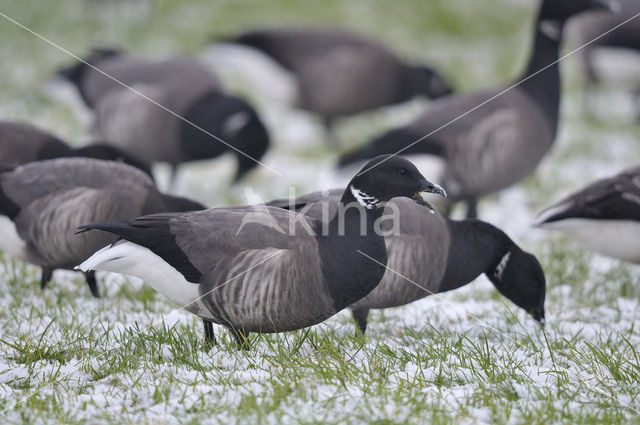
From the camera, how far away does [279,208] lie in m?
4.02

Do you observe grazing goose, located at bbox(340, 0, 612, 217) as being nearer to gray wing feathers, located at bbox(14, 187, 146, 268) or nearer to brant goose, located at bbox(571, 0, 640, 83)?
gray wing feathers, located at bbox(14, 187, 146, 268)

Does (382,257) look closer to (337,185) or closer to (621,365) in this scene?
(621,365)

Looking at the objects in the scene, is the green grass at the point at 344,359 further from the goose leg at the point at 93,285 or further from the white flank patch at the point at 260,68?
the white flank patch at the point at 260,68

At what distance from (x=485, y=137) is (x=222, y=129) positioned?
2.84m

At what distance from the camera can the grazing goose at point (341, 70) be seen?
9641mm

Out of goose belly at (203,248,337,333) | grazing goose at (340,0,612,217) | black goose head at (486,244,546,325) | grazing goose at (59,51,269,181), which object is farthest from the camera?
grazing goose at (59,51,269,181)

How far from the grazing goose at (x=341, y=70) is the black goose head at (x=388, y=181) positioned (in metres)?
6.08

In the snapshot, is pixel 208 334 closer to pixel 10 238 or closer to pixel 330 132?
pixel 10 238

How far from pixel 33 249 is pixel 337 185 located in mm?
2876

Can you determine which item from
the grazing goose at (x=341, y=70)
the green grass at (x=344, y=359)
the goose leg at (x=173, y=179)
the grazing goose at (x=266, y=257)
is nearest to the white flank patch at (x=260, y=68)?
the grazing goose at (x=341, y=70)

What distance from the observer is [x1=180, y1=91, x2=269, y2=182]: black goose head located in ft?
25.8

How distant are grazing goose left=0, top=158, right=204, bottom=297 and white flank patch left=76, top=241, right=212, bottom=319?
0.79m

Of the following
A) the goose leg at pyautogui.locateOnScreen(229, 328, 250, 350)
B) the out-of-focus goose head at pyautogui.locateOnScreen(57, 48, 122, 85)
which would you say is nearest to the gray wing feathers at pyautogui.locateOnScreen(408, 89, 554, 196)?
the goose leg at pyautogui.locateOnScreen(229, 328, 250, 350)

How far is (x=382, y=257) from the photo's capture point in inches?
148
